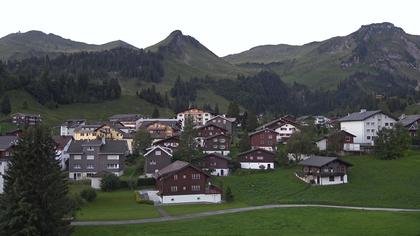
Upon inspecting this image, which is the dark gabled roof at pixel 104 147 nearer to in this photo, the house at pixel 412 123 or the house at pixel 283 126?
the house at pixel 283 126

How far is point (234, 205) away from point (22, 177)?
3156 centimetres

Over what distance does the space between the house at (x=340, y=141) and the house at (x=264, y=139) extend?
983cm

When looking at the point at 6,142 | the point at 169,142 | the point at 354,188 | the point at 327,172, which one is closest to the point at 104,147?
the point at 169,142

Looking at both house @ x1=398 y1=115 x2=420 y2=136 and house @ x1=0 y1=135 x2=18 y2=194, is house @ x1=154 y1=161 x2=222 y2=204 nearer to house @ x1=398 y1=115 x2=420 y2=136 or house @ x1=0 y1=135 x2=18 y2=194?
house @ x1=0 y1=135 x2=18 y2=194

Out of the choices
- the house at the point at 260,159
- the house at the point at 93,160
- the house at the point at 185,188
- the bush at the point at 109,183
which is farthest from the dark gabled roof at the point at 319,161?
the house at the point at 93,160

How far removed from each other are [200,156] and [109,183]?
712 inches

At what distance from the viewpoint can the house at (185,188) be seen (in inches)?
2704

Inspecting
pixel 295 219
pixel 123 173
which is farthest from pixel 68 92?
pixel 295 219

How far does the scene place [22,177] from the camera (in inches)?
1524

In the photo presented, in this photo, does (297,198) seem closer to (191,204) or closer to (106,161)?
(191,204)

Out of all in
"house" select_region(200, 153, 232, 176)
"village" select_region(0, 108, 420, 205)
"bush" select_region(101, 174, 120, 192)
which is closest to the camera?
"village" select_region(0, 108, 420, 205)

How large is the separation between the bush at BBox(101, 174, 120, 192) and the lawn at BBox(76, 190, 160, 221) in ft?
5.55

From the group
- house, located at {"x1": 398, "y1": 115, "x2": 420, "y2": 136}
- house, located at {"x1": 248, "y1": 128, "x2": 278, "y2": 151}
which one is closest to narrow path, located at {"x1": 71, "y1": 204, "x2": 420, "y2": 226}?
house, located at {"x1": 248, "y1": 128, "x2": 278, "y2": 151}

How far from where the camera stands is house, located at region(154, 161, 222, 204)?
6869 centimetres
